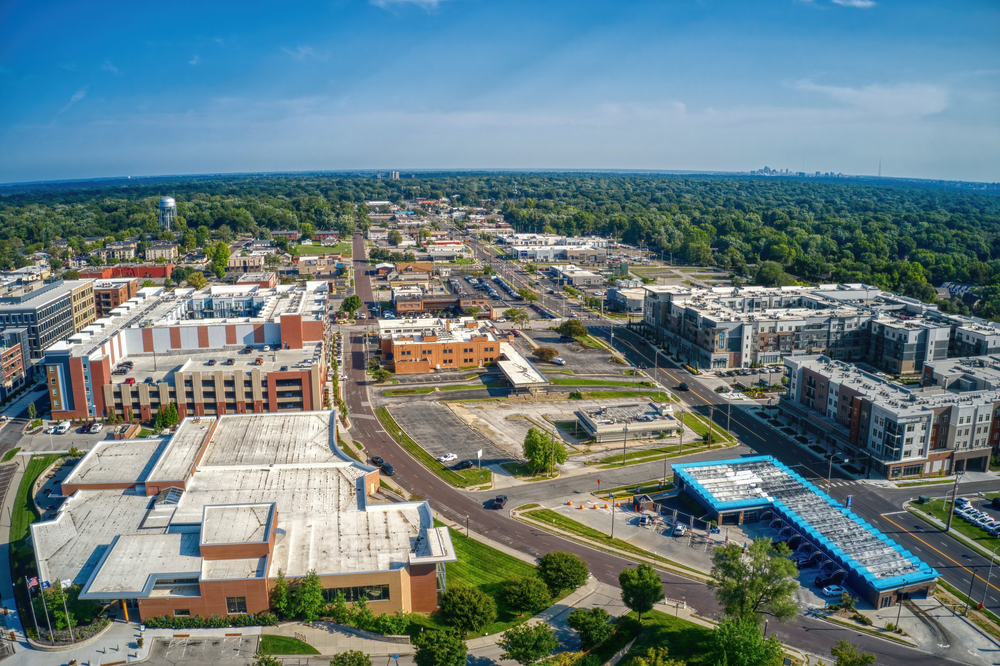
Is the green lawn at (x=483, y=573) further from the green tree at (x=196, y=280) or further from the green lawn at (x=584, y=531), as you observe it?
the green tree at (x=196, y=280)

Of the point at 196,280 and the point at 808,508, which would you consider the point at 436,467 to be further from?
the point at 196,280

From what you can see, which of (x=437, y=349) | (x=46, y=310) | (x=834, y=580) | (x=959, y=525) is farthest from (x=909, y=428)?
(x=46, y=310)

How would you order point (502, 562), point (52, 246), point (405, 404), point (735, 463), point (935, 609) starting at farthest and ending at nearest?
point (52, 246)
point (405, 404)
point (735, 463)
point (502, 562)
point (935, 609)

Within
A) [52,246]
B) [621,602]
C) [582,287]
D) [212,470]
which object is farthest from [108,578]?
[52,246]

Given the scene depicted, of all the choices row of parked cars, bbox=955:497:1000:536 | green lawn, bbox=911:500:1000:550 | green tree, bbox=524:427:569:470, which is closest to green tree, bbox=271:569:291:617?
green tree, bbox=524:427:569:470

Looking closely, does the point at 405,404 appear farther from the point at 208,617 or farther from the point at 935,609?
the point at 935,609
